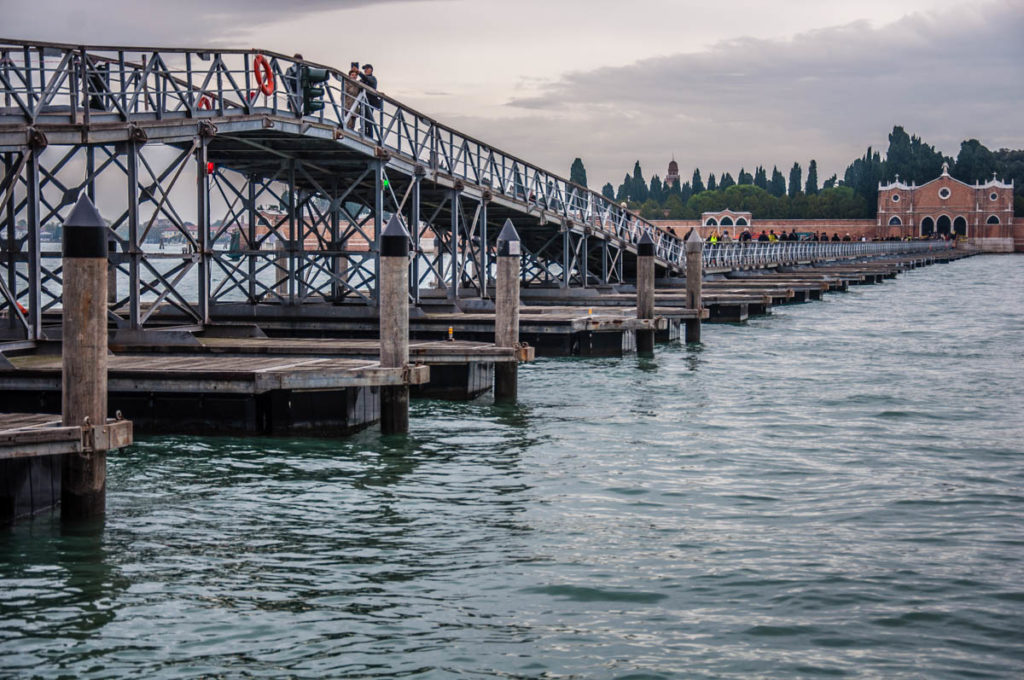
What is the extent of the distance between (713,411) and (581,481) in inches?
267

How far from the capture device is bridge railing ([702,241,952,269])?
66688 millimetres

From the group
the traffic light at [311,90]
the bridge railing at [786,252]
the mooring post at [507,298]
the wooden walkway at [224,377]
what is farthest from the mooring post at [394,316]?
the bridge railing at [786,252]

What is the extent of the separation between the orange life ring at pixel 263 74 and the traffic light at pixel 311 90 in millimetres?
968

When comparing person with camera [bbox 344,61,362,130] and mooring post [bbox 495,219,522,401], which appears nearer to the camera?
mooring post [bbox 495,219,522,401]

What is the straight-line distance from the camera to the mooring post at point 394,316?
16.6 metres

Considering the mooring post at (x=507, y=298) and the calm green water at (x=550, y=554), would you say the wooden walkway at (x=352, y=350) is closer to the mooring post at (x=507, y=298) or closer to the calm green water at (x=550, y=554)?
the mooring post at (x=507, y=298)

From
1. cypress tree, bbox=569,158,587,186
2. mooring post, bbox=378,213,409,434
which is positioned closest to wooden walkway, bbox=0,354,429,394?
mooring post, bbox=378,213,409,434

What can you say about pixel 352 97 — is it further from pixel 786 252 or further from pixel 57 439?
pixel 786 252

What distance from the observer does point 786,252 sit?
84.9m

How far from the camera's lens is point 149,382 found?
16.5 m

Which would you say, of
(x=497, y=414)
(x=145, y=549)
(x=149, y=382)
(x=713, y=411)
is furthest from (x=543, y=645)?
(x=713, y=411)

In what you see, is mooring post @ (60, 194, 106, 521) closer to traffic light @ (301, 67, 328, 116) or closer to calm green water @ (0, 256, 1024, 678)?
calm green water @ (0, 256, 1024, 678)

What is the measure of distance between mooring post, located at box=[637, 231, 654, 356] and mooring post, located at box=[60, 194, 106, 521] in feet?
62.4

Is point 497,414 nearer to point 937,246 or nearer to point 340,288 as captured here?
point 340,288
